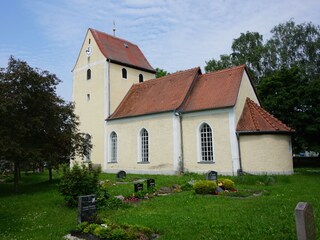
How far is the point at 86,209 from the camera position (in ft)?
31.4

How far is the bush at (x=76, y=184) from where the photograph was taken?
12680 mm

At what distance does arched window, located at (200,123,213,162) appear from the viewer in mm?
22736

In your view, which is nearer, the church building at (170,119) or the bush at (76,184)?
the bush at (76,184)

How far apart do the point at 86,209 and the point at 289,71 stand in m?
28.4

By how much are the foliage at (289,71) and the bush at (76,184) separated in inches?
944

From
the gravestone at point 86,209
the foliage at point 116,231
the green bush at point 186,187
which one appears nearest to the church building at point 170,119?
the green bush at point 186,187

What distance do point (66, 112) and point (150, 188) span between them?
307 inches

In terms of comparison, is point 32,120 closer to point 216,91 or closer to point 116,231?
point 116,231

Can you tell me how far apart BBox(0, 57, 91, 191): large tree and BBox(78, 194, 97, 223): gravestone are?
7.81 m

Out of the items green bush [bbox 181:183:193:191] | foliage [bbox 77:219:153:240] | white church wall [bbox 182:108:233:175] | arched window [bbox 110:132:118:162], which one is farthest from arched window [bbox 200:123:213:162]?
foliage [bbox 77:219:153:240]

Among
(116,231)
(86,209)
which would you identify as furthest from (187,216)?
(86,209)

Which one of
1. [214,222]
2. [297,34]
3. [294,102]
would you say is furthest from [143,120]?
[297,34]

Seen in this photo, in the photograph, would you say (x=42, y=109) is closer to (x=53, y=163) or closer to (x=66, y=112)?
(x=66, y=112)

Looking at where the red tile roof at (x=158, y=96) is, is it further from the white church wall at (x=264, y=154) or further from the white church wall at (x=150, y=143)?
the white church wall at (x=264, y=154)
